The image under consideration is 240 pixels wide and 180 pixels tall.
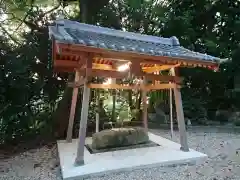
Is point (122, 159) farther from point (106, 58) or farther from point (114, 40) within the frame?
point (114, 40)

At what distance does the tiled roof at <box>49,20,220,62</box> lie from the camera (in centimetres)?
337

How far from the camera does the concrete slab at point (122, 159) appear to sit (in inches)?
137

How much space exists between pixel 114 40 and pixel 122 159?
7.43 ft

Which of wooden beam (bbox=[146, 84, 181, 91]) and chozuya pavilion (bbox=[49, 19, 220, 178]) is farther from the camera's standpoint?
wooden beam (bbox=[146, 84, 181, 91])

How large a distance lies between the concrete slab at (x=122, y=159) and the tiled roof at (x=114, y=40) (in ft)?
6.18

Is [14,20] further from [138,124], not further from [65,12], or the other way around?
[138,124]

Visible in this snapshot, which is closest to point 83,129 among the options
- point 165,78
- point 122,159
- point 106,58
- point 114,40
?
point 122,159

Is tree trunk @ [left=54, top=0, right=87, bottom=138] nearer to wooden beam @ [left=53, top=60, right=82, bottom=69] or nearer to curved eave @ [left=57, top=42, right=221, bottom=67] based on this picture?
wooden beam @ [left=53, top=60, right=82, bottom=69]

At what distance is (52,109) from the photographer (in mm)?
6465

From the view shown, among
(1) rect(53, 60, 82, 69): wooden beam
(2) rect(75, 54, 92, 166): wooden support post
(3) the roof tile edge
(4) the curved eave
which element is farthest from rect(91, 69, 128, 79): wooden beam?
(1) rect(53, 60, 82, 69): wooden beam

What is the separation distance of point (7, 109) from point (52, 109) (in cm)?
143

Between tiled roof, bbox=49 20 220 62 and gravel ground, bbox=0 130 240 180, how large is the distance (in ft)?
6.35

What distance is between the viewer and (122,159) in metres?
3.97

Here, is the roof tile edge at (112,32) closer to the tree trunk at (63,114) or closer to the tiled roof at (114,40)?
the tiled roof at (114,40)
